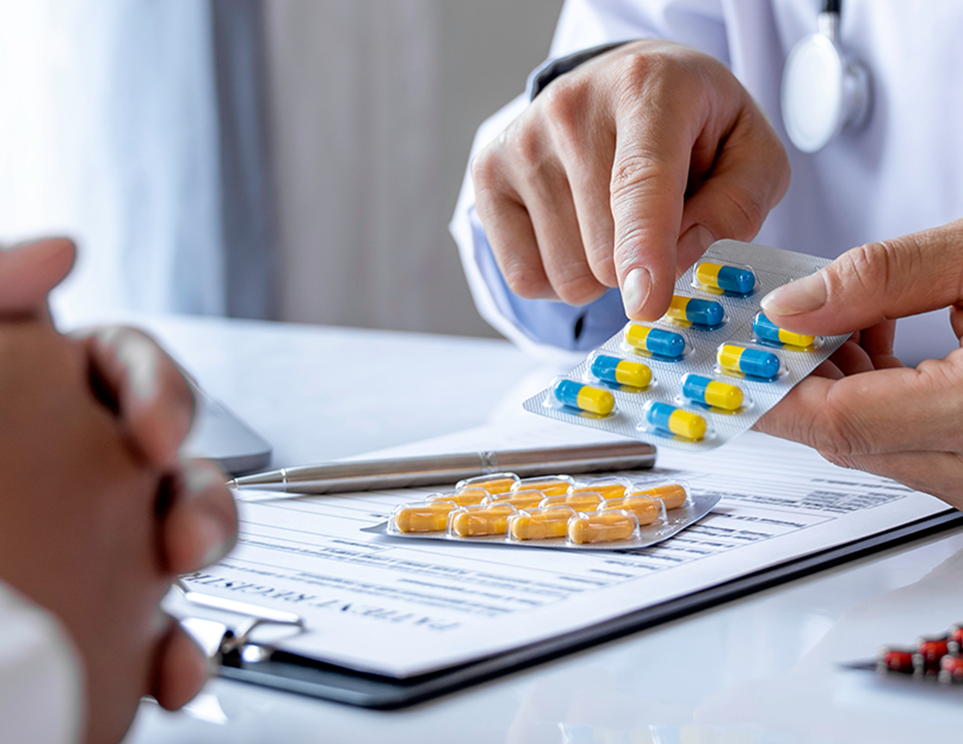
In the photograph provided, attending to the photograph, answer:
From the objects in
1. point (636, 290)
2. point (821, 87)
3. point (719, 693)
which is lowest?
point (719, 693)

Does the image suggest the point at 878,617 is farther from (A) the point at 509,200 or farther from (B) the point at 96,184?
(B) the point at 96,184

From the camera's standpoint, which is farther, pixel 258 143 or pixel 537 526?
pixel 258 143

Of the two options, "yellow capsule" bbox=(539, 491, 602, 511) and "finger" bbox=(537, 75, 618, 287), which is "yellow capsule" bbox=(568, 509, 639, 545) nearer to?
"yellow capsule" bbox=(539, 491, 602, 511)

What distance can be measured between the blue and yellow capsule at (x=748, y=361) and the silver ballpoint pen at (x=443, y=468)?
109mm

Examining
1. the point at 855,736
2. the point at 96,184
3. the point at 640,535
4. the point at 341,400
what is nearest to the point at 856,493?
the point at 640,535

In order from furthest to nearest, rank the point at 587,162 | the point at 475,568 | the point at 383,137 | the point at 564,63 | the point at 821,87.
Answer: the point at 383,137
the point at 821,87
the point at 564,63
the point at 587,162
the point at 475,568

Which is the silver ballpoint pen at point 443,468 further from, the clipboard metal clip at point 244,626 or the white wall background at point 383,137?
the white wall background at point 383,137

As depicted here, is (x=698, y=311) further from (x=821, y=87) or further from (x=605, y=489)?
(x=821, y=87)

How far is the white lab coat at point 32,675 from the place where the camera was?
191 millimetres

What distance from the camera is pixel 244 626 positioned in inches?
12.9

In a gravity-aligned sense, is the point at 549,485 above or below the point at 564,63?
below

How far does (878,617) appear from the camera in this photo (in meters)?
0.37

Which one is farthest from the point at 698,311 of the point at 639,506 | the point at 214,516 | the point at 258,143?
the point at 258,143

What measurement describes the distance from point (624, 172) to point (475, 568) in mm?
283
